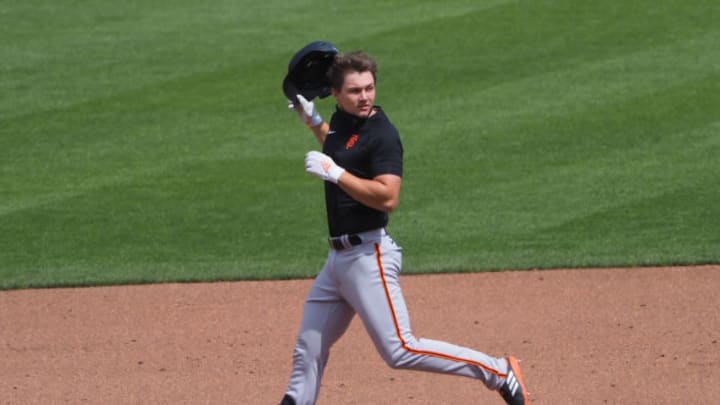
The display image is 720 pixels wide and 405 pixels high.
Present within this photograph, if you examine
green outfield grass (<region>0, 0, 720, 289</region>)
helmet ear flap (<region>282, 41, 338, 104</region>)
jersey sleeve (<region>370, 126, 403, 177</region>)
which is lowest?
green outfield grass (<region>0, 0, 720, 289</region>)

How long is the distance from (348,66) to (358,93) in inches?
5.8

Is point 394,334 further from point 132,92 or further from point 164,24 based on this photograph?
point 164,24

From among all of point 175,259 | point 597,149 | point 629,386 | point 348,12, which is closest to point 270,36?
point 348,12

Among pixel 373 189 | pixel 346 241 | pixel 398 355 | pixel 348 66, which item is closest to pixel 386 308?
pixel 398 355

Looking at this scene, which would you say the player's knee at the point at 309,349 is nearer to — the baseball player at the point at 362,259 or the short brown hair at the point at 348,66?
the baseball player at the point at 362,259

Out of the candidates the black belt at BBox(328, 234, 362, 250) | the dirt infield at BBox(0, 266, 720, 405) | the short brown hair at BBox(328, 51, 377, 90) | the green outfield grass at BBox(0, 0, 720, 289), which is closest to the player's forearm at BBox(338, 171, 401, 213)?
the black belt at BBox(328, 234, 362, 250)

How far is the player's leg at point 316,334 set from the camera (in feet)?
20.5

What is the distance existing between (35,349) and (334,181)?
3.37 metres

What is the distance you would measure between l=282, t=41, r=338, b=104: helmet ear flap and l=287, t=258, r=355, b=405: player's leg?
103 cm

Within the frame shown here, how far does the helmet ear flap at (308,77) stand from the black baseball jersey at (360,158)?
0.51 metres

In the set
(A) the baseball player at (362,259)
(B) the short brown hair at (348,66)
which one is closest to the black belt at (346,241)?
(A) the baseball player at (362,259)

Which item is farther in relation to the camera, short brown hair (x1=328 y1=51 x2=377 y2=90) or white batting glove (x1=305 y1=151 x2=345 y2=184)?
A: short brown hair (x1=328 y1=51 x2=377 y2=90)

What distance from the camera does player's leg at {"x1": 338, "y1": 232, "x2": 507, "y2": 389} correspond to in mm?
6059

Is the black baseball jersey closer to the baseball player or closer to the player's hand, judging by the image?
→ the baseball player
